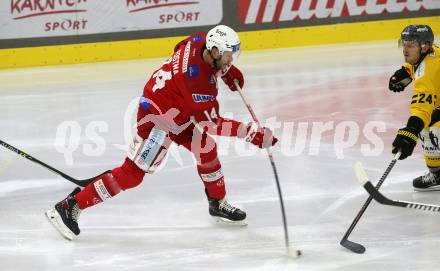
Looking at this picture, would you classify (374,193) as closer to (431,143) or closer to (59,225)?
(431,143)

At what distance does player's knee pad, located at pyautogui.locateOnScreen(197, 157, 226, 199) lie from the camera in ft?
13.3

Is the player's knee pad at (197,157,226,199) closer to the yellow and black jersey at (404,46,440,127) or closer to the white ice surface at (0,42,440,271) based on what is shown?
the white ice surface at (0,42,440,271)

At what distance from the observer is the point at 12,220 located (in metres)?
4.29

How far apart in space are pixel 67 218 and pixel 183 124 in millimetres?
788

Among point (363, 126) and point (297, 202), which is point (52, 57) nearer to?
point (363, 126)

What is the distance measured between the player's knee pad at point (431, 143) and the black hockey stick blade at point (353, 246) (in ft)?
3.50

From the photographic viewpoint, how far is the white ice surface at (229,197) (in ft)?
11.8

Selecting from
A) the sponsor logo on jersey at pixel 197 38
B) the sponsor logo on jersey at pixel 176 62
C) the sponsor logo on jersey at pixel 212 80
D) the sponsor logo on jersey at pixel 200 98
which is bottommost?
the sponsor logo on jersey at pixel 200 98

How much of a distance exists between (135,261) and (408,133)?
151cm

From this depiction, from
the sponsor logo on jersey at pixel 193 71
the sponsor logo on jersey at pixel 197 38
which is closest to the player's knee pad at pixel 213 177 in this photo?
the sponsor logo on jersey at pixel 193 71

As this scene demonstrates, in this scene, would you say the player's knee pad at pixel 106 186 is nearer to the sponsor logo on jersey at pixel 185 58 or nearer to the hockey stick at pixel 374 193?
the sponsor logo on jersey at pixel 185 58

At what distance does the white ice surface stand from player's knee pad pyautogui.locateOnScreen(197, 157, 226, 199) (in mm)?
162

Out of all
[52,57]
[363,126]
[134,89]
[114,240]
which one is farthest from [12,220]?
[52,57]

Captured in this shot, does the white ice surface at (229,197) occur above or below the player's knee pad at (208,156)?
below
